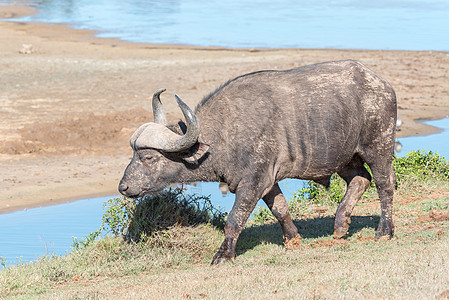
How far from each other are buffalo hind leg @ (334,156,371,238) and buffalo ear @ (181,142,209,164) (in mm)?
2039

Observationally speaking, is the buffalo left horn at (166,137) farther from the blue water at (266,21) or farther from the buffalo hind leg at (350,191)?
the blue water at (266,21)

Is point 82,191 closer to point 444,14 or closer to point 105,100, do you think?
point 105,100

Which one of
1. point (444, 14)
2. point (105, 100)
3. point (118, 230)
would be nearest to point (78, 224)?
point (118, 230)

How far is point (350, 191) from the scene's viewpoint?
938cm

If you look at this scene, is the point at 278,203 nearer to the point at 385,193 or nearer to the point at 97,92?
the point at 385,193

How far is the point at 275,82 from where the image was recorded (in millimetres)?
8648

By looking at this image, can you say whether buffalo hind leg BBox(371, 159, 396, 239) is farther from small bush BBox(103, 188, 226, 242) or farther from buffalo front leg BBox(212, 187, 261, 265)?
small bush BBox(103, 188, 226, 242)

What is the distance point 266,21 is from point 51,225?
1313 inches

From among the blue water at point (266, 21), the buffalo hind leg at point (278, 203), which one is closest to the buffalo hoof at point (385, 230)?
the buffalo hind leg at point (278, 203)

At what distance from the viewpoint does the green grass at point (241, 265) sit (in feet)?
21.8

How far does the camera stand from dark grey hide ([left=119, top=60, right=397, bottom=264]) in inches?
327

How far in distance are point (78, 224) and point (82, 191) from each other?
1835 millimetres

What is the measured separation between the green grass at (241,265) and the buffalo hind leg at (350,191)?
207 mm

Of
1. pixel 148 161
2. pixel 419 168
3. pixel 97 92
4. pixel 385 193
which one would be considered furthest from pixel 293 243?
pixel 97 92
